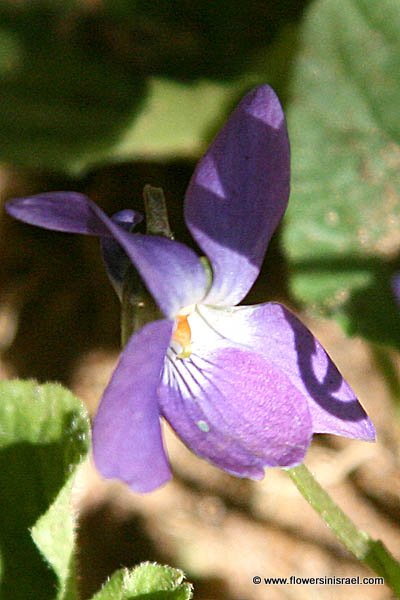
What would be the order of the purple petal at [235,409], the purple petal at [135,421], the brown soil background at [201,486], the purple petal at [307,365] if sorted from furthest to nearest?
the brown soil background at [201,486] → the purple petal at [307,365] → the purple petal at [235,409] → the purple petal at [135,421]

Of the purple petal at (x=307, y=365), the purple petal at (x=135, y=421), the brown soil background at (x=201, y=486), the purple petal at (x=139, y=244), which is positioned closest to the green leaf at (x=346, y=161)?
the brown soil background at (x=201, y=486)

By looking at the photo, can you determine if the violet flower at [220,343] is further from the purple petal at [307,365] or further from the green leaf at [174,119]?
the green leaf at [174,119]

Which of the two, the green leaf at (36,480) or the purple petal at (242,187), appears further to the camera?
the green leaf at (36,480)

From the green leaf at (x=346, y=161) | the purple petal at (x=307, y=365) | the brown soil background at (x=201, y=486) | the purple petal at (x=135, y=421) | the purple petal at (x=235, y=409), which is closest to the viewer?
the purple petal at (x=135, y=421)

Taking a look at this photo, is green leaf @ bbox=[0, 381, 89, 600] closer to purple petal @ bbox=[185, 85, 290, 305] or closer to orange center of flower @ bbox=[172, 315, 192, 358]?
orange center of flower @ bbox=[172, 315, 192, 358]

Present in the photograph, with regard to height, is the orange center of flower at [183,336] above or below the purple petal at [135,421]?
below

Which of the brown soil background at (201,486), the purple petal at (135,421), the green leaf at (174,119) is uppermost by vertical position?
the purple petal at (135,421)
